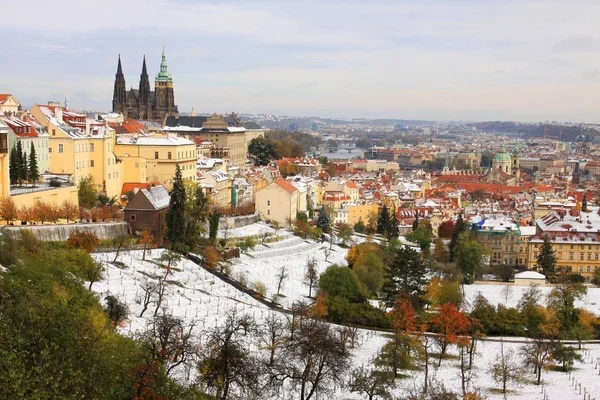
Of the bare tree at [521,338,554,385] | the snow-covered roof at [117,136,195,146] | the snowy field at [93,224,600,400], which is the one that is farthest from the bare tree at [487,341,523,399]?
the snow-covered roof at [117,136,195,146]

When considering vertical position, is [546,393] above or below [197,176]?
below

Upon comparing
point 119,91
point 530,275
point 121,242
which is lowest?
point 530,275

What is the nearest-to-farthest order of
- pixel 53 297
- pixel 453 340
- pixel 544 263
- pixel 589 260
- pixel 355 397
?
1. pixel 53 297
2. pixel 355 397
3. pixel 453 340
4. pixel 544 263
5. pixel 589 260

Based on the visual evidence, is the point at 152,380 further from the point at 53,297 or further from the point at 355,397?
the point at 355,397

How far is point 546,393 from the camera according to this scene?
25359 mm

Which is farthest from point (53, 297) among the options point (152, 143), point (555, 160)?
point (555, 160)

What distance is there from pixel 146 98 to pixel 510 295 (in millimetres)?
61780

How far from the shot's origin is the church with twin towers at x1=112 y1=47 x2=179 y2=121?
92.8 metres

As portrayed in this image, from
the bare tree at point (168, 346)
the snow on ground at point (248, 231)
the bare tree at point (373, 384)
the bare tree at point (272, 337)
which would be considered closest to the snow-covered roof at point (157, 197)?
the snow on ground at point (248, 231)

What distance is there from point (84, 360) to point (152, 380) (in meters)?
1.55

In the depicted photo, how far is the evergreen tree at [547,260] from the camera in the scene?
152 ft

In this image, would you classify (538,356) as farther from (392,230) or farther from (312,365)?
(392,230)

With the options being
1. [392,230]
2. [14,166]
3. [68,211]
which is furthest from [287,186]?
[14,166]

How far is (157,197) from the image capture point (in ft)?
128
